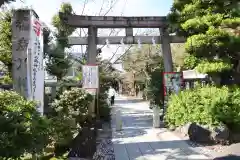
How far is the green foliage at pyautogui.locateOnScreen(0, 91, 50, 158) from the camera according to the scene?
4254 mm

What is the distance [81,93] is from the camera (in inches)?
485

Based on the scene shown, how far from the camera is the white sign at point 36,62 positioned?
6.40 meters

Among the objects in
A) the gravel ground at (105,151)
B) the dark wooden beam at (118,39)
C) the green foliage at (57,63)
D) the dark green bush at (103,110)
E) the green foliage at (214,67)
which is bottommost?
Result: the gravel ground at (105,151)

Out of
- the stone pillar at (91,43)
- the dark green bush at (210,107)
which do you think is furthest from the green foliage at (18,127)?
the stone pillar at (91,43)

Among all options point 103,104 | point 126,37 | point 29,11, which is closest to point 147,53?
point 103,104

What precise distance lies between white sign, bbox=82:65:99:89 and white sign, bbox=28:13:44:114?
6637 millimetres

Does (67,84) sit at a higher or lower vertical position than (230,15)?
lower

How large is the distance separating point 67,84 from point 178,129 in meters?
6.61

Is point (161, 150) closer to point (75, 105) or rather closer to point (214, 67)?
point (214, 67)

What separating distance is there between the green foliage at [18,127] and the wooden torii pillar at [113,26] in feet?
28.3

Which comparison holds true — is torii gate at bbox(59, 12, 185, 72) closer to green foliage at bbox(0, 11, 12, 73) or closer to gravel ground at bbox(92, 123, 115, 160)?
green foliage at bbox(0, 11, 12, 73)

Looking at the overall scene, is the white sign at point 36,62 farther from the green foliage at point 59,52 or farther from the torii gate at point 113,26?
the green foliage at point 59,52

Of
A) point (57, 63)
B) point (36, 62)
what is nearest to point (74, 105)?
point (57, 63)

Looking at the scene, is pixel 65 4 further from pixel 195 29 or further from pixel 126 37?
pixel 195 29
